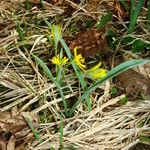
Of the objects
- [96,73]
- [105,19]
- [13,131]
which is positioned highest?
[105,19]

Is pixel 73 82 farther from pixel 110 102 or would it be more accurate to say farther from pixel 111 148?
pixel 111 148

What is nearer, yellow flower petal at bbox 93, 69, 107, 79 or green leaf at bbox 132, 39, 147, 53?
yellow flower petal at bbox 93, 69, 107, 79

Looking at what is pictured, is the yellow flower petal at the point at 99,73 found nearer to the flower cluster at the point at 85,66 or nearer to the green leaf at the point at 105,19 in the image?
the flower cluster at the point at 85,66

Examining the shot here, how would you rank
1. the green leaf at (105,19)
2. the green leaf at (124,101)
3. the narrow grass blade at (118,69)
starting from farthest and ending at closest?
the green leaf at (105,19) < the green leaf at (124,101) < the narrow grass blade at (118,69)

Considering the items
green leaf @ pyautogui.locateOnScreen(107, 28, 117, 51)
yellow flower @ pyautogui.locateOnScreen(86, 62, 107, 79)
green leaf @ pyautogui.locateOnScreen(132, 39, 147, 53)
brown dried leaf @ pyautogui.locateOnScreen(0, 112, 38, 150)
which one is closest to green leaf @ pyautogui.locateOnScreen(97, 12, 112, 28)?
green leaf @ pyautogui.locateOnScreen(107, 28, 117, 51)

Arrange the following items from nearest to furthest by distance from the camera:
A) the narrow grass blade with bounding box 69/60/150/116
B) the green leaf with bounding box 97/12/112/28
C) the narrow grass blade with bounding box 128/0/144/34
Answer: the narrow grass blade with bounding box 69/60/150/116, the narrow grass blade with bounding box 128/0/144/34, the green leaf with bounding box 97/12/112/28

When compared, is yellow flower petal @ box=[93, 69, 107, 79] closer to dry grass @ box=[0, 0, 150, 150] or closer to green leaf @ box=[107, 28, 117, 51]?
dry grass @ box=[0, 0, 150, 150]

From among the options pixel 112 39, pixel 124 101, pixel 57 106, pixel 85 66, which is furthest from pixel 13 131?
pixel 112 39

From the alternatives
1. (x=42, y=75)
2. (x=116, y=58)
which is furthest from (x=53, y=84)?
(x=116, y=58)

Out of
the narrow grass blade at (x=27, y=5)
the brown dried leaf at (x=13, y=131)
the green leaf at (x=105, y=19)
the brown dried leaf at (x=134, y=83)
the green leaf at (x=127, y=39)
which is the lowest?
the brown dried leaf at (x=13, y=131)

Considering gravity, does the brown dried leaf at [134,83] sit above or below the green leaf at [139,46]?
below

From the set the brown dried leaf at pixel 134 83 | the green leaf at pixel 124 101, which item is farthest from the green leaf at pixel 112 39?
the green leaf at pixel 124 101

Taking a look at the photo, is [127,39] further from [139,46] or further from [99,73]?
[99,73]
